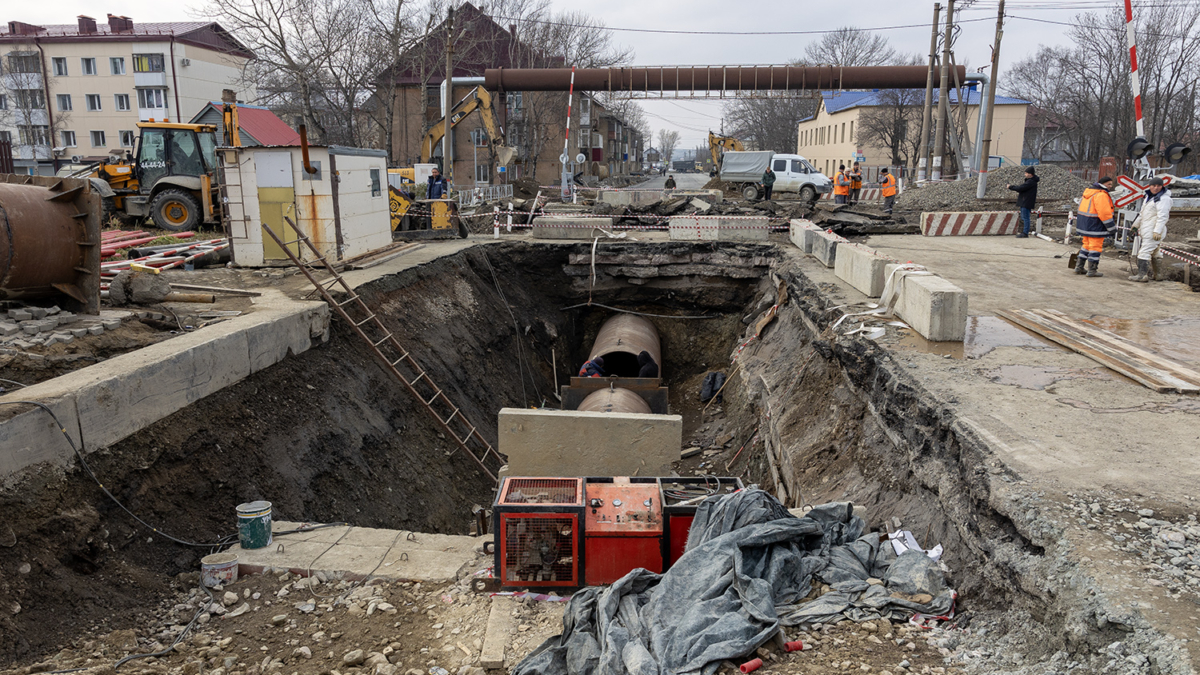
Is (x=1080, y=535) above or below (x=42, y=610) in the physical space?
above

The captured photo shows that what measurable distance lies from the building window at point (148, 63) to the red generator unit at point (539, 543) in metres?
52.5

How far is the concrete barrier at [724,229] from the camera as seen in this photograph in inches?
605

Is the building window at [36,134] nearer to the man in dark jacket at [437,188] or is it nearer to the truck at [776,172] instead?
the man in dark jacket at [437,188]

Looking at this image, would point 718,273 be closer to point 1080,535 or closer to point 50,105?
point 1080,535

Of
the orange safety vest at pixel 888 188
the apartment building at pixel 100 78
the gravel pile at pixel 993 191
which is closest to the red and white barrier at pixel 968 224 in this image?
the gravel pile at pixel 993 191

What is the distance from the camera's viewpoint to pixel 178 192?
15.0 m

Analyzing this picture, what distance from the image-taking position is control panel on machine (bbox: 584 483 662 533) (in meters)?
4.84

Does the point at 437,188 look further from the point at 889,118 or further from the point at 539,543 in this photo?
the point at 889,118

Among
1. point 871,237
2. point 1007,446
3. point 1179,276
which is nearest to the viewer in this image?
point 1007,446

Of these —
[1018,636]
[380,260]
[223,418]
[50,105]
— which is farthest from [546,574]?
[50,105]

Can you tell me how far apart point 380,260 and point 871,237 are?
10720 mm

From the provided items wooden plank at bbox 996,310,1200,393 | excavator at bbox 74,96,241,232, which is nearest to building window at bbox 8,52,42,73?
excavator at bbox 74,96,241,232

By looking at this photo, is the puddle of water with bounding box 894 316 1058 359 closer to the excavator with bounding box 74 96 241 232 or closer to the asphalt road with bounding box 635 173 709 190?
the excavator with bounding box 74 96 241 232

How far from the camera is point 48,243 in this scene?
6.86 metres
